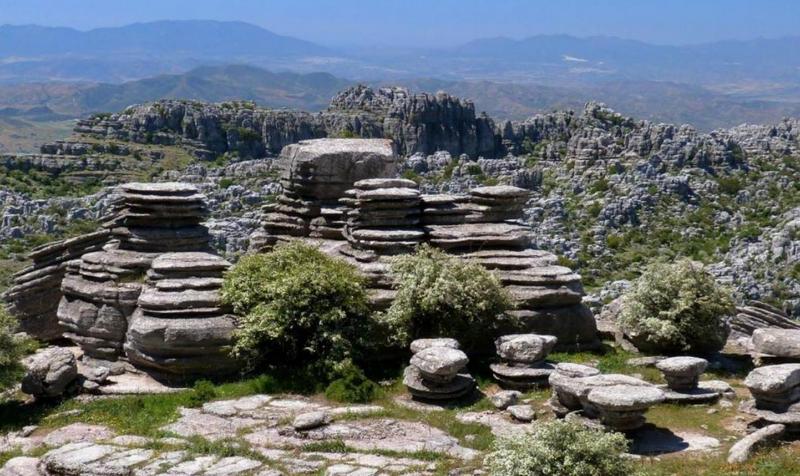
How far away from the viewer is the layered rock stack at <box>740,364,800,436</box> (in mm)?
13992

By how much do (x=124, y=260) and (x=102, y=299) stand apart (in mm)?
1115

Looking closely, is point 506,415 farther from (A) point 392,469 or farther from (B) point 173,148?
(B) point 173,148

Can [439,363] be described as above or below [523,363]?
above

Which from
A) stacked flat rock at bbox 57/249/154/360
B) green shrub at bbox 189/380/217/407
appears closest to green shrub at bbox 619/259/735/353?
green shrub at bbox 189/380/217/407

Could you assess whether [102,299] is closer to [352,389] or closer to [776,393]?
[352,389]

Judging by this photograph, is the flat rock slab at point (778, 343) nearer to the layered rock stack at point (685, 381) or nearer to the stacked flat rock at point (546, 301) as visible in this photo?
the layered rock stack at point (685, 381)

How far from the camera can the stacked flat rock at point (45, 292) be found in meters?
22.0

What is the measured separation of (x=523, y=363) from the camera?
689 inches

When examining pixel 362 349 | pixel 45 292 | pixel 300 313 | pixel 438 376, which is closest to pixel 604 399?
pixel 438 376

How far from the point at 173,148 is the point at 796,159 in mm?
84966

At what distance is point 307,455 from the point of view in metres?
13.9

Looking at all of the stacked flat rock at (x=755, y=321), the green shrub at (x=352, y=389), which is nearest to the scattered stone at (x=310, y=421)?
the green shrub at (x=352, y=389)

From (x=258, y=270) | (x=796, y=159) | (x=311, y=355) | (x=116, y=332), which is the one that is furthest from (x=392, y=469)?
(x=796, y=159)

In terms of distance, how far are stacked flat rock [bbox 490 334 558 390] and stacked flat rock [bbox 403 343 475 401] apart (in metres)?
0.82
